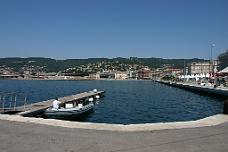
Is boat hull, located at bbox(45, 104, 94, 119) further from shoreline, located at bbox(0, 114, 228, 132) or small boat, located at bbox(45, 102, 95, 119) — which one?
shoreline, located at bbox(0, 114, 228, 132)

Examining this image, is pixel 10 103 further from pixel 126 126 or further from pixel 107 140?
pixel 107 140

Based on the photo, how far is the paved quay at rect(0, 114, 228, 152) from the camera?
1057cm

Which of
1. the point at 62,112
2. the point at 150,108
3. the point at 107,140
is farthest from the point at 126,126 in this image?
the point at 150,108

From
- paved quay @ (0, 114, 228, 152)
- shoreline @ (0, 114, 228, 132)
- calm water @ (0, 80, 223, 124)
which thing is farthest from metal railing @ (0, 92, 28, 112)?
paved quay @ (0, 114, 228, 152)

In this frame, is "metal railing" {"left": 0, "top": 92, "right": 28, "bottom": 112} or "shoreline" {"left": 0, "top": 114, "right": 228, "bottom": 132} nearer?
"shoreline" {"left": 0, "top": 114, "right": 228, "bottom": 132}

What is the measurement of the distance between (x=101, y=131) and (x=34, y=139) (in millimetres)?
2566

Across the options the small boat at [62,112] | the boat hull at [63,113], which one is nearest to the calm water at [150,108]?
the boat hull at [63,113]

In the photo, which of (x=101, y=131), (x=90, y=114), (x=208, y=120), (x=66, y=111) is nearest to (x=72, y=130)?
(x=101, y=131)

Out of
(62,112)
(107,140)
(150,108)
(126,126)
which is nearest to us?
(107,140)

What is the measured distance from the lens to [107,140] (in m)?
11.7

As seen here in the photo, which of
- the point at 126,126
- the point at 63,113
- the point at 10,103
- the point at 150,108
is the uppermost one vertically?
the point at 126,126

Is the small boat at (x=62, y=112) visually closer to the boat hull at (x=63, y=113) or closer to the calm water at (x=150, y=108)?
the boat hull at (x=63, y=113)

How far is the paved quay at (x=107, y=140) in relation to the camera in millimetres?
10570

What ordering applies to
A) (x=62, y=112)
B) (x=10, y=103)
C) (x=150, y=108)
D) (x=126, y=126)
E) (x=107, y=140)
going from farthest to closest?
(x=150, y=108) → (x=62, y=112) → (x=10, y=103) → (x=126, y=126) → (x=107, y=140)
